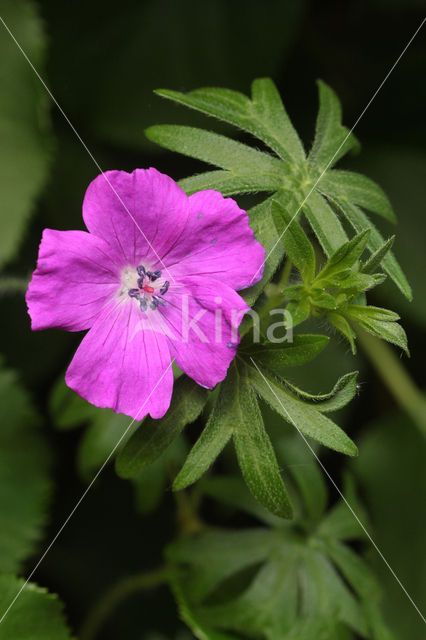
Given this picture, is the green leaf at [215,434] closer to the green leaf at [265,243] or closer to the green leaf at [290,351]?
the green leaf at [290,351]

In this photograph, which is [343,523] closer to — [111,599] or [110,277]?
[111,599]

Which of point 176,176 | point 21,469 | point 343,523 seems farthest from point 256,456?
point 176,176

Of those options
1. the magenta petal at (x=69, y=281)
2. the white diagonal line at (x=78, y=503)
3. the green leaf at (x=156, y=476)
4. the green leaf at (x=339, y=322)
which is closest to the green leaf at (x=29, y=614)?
the white diagonal line at (x=78, y=503)

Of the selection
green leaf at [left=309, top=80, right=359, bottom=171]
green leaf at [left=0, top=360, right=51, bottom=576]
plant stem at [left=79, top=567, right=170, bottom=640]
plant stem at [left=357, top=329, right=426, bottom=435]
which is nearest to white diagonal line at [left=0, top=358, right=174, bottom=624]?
green leaf at [left=0, top=360, right=51, bottom=576]

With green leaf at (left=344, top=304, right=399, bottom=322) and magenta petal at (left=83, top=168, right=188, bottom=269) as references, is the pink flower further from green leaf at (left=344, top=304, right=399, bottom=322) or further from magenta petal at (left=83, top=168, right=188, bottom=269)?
green leaf at (left=344, top=304, right=399, bottom=322)

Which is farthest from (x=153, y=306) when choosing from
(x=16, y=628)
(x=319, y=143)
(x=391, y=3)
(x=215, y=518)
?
(x=391, y=3)

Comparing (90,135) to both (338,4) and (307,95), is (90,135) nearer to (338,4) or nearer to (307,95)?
(307,95)
